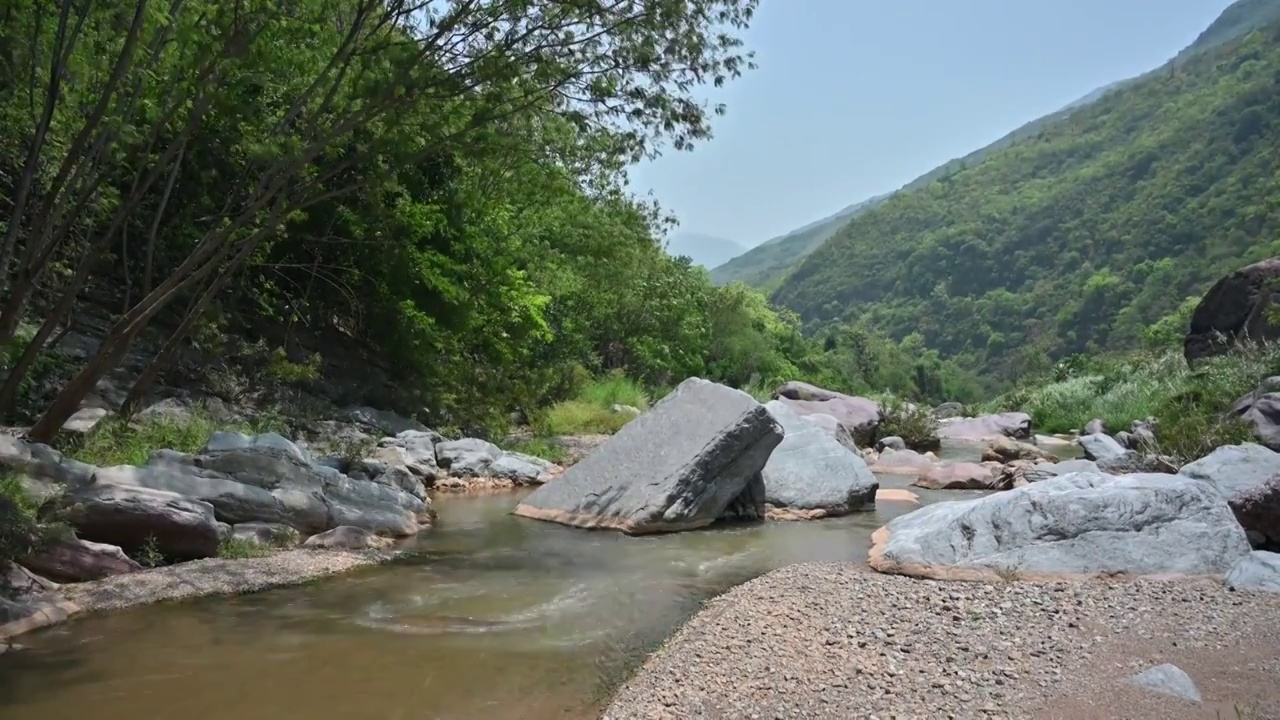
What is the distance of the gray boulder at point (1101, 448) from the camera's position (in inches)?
601

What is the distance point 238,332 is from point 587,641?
11937mm

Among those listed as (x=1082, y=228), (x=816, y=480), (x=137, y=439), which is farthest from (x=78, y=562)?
(x=1082, y=228)

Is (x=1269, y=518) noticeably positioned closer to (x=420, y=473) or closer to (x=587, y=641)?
(x=587, y=641)

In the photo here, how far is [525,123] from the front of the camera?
29.6 ft

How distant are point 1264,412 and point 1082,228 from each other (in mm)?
81821

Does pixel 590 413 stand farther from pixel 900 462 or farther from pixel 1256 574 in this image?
pixel 1256 574

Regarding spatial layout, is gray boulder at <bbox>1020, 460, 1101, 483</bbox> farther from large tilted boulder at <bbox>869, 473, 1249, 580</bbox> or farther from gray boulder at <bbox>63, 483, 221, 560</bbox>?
gray boulder at <bbox>63, 483, 221, 560</bbox>

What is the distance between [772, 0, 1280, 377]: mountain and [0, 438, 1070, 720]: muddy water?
55.2 meters

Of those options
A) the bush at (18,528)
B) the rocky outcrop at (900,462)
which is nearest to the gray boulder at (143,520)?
the bush at (18,528)

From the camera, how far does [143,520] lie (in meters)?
7.18

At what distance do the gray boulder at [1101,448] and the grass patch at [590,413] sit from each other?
31.8 feet

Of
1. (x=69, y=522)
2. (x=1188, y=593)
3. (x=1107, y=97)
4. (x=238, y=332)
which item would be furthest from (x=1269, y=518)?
(x=1107, y=97)

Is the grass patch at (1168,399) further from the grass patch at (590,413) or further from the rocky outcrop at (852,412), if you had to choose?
the grass patch at (590,413)

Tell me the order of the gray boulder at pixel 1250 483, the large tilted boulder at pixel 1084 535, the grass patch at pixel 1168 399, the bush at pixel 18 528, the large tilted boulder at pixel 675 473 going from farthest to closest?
the grass patch at pixel 1168 399 < the large tilted boulder at pixel 675 473 < the gray boulder at pixel 1250 483 < the large tilted boulder at pixel 1084 535 < the bush at pixel 18 528
